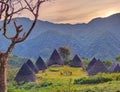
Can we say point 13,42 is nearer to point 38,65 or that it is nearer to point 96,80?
point 96,80

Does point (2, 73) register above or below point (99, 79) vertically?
above

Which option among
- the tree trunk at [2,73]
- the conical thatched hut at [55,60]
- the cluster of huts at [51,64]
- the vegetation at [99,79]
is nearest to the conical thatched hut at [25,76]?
the cluster of huts at [51,64]

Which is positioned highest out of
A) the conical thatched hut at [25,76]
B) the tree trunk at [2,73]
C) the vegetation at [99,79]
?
the tree trunk at [2,73]

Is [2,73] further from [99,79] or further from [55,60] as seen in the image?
[55,60]

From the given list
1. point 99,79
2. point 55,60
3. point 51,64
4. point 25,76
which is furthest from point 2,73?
point 51,64

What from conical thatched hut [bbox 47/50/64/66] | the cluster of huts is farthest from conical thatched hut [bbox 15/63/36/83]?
conical thatched hut [bbox 47/50/64/66]

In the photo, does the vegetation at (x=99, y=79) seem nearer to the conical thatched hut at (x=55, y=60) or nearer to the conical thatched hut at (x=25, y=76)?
the conical thatched hut at (x=25, y=76)

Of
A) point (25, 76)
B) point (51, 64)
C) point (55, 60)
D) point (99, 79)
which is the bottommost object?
point (51, 64)

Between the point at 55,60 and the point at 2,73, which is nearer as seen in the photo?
the point at 2,73

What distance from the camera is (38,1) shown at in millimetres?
12648

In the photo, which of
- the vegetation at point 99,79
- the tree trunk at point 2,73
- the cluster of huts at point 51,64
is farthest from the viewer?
the cluster of huts at point 51,64

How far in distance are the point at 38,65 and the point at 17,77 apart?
10170mm

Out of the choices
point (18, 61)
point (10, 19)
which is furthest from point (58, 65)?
point (18, 61)

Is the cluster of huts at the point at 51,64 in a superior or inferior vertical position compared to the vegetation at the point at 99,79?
inferior
